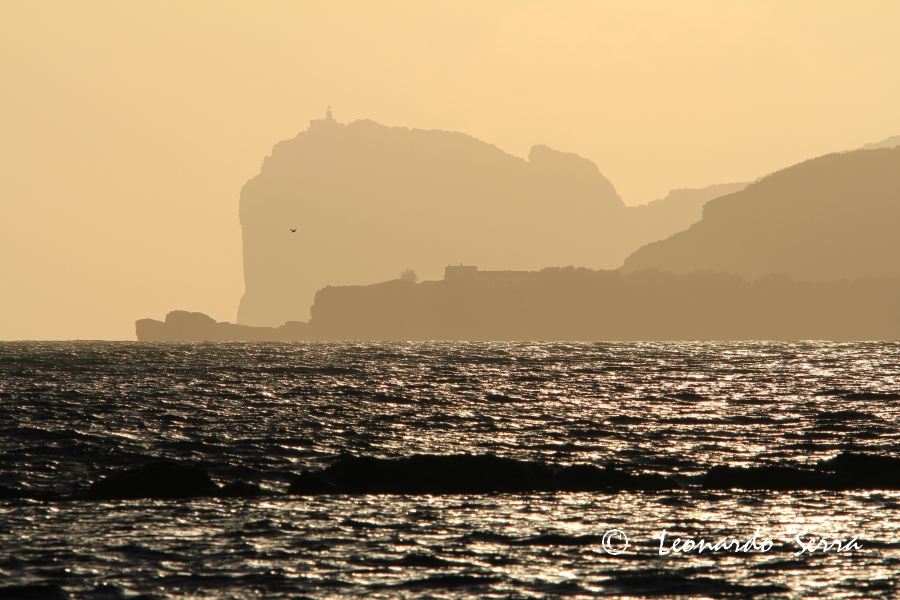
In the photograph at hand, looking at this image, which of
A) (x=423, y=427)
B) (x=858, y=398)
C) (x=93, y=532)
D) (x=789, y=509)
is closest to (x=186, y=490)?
(x=93, y=532)

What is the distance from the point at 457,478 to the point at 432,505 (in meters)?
2.95

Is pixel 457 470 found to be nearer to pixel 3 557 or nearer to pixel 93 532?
pixel 93 532

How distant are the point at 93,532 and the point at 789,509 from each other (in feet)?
55.4

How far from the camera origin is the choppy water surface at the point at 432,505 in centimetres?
1823

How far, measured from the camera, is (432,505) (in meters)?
26.6

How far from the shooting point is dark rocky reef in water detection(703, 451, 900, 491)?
28797 mm

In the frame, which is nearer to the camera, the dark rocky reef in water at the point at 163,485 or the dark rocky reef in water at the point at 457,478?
the dark rocky reef in water at the point at 163,485

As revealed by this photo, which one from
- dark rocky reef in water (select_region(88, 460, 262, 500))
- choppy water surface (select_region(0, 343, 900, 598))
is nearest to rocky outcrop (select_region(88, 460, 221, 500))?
dark rocky reef in water (select_region(88, 460, 262, 500))

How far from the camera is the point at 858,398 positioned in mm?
61469

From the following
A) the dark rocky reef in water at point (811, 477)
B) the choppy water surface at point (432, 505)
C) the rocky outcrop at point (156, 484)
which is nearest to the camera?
the choppy water surface at point (432, 505)

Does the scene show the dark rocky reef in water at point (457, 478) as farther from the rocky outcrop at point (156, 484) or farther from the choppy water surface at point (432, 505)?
the rocky outcrop at point (156, 484)

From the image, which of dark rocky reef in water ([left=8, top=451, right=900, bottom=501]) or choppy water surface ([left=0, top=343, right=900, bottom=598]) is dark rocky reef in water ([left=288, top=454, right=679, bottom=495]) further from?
choppy water surface ([left=0, top=343, right=900, bottom=598])

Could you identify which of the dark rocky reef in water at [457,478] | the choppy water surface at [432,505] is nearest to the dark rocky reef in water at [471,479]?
the dark rocky reef in water at [457,478]

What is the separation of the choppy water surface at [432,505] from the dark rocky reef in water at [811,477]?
Answer: 111 cm
